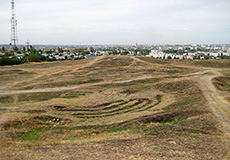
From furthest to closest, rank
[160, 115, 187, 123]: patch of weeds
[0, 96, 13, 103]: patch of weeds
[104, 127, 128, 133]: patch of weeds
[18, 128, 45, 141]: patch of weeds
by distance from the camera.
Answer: [0, 96, 13, 103]: patch of weeds → [160, 115, 187, 123]: patch of weeds → [104, 127, 128, 133]: patch of weeds → [18, 128, 45, 141]: patch of weeds

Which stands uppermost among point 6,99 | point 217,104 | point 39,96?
point 217,104

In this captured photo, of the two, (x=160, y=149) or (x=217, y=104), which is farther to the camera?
(x=217, y=104)

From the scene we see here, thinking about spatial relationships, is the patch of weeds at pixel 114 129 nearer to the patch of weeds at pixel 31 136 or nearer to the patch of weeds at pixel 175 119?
the patch of weeds at pixel 175 119

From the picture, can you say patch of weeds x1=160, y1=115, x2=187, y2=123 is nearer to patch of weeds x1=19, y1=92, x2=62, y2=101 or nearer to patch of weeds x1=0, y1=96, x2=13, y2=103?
patch of weeds x1=19, y1=92, x2=62, y2=101

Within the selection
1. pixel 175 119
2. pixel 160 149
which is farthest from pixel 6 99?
pixel 160 149

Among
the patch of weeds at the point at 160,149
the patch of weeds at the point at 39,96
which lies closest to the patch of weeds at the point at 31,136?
the patch of weeds at the point at 160,149

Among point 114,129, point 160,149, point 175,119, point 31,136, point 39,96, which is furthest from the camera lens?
point 39,96

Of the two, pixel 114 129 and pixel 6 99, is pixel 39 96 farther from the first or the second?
pixel 114 129

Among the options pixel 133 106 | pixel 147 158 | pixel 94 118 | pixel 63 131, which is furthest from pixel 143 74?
pixel 147 158

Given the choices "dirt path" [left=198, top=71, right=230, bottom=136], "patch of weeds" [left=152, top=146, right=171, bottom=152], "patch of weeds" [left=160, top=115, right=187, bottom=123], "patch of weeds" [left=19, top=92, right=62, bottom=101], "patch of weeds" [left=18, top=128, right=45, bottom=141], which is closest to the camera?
"patch of weeds" [left=152, top=146, right=171, bottom=152]

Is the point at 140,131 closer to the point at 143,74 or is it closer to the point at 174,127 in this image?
the point at 174,127

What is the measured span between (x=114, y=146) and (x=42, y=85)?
17.9m

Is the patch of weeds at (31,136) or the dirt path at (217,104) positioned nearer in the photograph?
the patch of weeds at (31,136)

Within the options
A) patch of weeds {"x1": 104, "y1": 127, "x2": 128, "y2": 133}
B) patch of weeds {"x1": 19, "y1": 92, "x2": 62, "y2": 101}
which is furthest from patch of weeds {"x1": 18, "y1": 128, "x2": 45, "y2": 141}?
patch of weeds {"x1": 19, "y1": 92, "x2": 62, "y2": 101}
